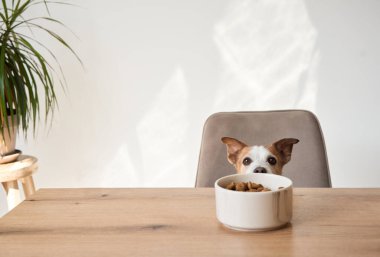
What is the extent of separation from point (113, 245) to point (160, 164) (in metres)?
1.52

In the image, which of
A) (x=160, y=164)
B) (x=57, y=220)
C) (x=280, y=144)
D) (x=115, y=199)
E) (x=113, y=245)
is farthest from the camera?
(x=160, y=164)

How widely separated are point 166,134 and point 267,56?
0.62 metres

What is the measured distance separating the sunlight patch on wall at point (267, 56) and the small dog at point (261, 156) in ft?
3.45

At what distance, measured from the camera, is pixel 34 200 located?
0.88 meters

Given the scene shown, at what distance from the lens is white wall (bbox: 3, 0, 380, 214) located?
2.00 metres

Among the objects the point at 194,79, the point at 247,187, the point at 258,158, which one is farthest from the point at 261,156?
the point at 194,79

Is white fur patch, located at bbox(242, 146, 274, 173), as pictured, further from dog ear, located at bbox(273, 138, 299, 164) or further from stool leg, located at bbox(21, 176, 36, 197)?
stool leg, located at bbox(21, 176, 36, 197)

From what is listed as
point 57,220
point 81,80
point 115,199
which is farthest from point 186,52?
point 57,220

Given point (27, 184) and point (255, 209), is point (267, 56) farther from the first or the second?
point (255, 209)

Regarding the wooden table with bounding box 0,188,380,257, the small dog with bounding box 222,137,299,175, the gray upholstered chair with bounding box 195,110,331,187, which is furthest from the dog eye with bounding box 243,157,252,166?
the gray upholstered chair with bounding box 195,110,331,187

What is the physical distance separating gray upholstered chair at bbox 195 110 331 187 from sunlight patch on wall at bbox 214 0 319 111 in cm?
77

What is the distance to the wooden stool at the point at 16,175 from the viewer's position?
4.83 feet

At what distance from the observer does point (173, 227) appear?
2.29 ft

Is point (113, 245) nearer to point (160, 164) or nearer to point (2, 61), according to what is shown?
point (2, 61)
